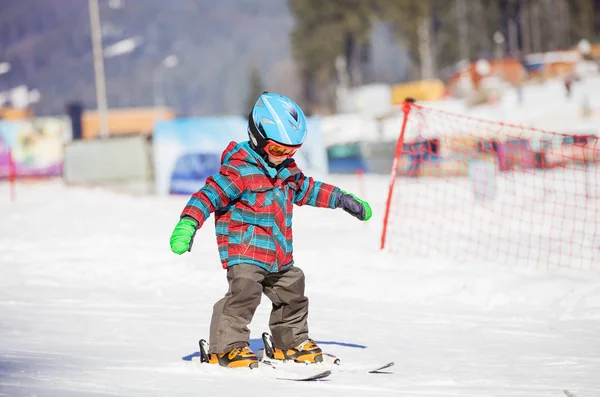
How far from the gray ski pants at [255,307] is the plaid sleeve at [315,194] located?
1.38 ft

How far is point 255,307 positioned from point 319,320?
2.04 metres

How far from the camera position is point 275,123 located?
15.7 feet

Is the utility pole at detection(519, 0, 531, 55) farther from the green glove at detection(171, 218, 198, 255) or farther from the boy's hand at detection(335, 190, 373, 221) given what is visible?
the green glove at detection(171, 218, 198, 255)

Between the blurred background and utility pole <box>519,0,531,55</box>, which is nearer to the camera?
the blurred background

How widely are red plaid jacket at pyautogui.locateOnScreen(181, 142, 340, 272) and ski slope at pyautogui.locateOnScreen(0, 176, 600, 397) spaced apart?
0.66 m

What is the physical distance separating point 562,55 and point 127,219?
200ft

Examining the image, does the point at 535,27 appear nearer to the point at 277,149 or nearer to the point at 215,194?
the point at 277,149

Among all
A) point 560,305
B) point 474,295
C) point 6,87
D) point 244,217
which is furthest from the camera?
point 6,87

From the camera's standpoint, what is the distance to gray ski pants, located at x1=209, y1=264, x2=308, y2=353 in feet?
15.8

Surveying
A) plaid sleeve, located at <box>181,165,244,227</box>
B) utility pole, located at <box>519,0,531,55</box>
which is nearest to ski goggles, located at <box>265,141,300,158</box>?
plaid sleeve, located at <box>181,165,244,227</box>

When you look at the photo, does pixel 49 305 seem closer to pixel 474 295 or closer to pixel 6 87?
pixel 474 295

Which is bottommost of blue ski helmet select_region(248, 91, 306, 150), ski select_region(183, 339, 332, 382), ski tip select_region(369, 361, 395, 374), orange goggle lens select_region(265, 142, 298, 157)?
ski tip select_region(369, 361, 395, 374)

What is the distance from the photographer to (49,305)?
7430mm

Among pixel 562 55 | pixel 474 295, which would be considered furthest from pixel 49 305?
pixel 562 55
